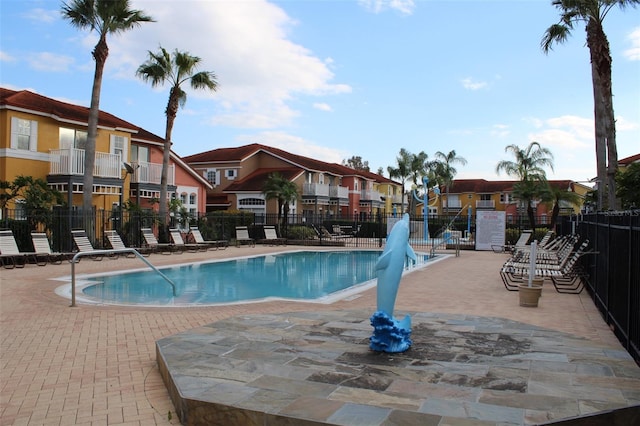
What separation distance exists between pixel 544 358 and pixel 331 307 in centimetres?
433

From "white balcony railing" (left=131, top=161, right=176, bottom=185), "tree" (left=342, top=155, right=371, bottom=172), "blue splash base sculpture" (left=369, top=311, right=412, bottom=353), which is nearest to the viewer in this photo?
"blue splash base sculpture" (left=369, top=311, right=412, bottom=353)

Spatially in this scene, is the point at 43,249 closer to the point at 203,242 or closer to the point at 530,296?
the point at 203,242

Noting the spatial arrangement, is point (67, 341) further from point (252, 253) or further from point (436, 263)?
point (252, 253)

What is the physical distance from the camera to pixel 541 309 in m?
8.86

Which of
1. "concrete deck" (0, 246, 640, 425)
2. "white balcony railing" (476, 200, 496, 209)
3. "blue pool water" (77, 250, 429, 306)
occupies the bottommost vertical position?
"blue pool water" (77, 250, 429, 306)

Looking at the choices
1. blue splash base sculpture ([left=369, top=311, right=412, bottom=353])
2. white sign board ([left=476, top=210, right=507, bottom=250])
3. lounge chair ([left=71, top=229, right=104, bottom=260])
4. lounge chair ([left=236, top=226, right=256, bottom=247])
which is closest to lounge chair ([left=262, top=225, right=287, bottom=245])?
lounge chair ([left=236, top=226, right=256, bottom=247])

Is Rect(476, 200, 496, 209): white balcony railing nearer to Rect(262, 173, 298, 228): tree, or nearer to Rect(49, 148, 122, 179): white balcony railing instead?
Rect(262, 173, 298, 228): tree

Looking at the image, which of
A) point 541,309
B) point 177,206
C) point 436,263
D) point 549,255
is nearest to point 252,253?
point 177,206

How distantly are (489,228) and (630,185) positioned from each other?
29.6 feet

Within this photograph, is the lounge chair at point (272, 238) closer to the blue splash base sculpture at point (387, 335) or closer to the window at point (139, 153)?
the window at point (139, 153)

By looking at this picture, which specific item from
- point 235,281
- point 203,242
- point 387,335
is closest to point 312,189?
point 203,242

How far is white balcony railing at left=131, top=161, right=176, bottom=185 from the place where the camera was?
2683 cm

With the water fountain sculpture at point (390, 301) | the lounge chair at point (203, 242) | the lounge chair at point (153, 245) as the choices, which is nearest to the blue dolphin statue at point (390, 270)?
the water fountain sculpture at point (390, 301)

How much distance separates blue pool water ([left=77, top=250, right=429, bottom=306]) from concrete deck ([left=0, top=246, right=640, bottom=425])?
4.59 ft
